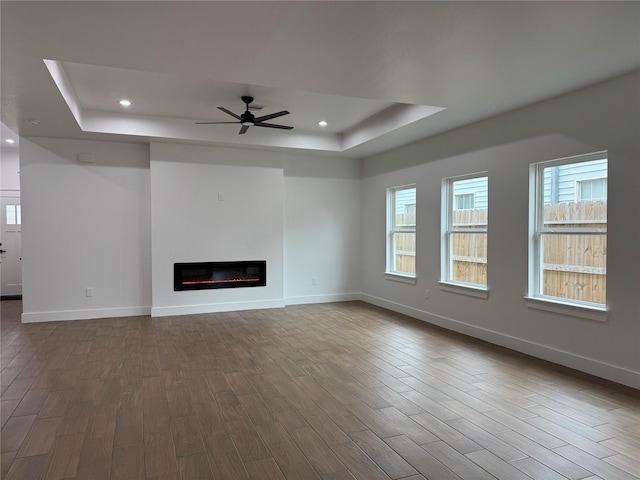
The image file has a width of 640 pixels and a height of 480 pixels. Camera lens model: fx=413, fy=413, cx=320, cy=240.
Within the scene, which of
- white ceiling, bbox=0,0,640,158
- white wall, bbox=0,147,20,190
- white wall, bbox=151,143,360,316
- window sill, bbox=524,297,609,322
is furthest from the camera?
white wall, bbox=0,147,20,190

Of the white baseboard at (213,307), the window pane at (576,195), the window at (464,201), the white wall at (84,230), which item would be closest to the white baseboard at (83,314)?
the white wall at (84,230)

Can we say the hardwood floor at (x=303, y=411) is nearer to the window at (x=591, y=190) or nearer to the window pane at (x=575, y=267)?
the window pane at (x=575, y=267)

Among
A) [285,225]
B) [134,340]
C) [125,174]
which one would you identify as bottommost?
[134,340]

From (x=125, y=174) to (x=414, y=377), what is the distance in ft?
16.9

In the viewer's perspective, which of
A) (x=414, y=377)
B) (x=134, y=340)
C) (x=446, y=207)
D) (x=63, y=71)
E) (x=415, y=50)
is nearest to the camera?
(x=415, y=50)

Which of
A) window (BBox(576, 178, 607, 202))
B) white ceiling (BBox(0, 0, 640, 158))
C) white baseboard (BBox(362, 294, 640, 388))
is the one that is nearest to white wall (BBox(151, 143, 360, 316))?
white ceiling (BBox(0, 0, 640, 158))

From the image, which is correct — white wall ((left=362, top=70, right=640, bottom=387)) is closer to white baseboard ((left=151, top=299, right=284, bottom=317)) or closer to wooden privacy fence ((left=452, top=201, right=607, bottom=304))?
wooden privacy fence ((left=452, top=201, right=607, bottom=304))

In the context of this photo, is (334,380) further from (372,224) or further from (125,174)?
(125,174)

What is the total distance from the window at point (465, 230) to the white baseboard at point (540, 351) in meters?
0.54

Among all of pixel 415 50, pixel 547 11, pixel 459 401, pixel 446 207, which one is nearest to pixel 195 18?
pixel 415 50

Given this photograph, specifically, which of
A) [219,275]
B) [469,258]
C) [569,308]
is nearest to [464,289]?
[469,258]

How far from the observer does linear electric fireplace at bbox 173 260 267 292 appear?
6426mm

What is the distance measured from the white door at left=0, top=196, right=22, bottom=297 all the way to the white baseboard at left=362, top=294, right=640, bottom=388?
7.49 meters

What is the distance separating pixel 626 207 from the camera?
134 inches
